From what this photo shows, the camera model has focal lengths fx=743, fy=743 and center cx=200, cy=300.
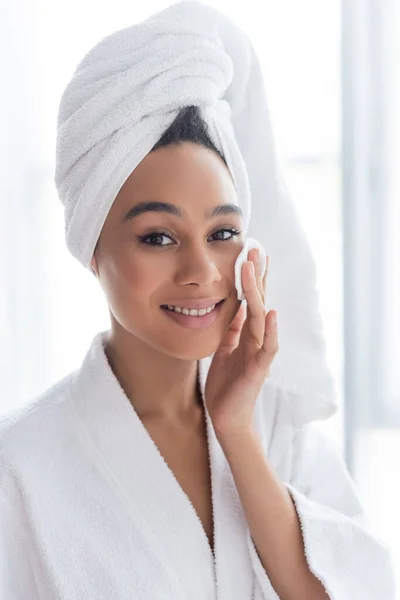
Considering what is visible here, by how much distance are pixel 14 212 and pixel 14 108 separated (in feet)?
0.91

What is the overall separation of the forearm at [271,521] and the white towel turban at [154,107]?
0.38 meters

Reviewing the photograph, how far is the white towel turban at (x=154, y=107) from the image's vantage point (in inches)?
40.9

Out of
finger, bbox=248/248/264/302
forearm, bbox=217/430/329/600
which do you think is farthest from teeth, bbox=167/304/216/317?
forearm, bbox=217/430/329/600

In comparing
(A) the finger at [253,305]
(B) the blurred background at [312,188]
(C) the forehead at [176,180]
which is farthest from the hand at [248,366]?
(B) the blurred background at [312,188]

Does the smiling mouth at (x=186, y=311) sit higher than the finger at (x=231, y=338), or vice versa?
the smiling mouth at (x=186, y=311)

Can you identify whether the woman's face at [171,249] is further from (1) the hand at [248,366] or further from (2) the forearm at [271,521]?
(2) the forearm at [271,521]

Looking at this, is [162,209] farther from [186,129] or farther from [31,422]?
[31,422]

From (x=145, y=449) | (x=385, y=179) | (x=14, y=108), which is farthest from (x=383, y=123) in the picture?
(x=145, y=449)

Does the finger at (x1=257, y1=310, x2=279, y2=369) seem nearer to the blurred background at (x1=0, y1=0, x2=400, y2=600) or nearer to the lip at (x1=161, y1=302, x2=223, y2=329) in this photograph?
the lip at (x1=161, y1=302, x2=223, y2=329)

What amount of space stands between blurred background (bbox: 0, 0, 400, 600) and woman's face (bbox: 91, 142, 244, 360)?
0.88m

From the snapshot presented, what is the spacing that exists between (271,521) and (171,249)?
44 cm

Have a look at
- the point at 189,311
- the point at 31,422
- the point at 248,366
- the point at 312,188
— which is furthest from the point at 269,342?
the point at 312,188

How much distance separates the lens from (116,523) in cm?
110

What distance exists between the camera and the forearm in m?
1.12
